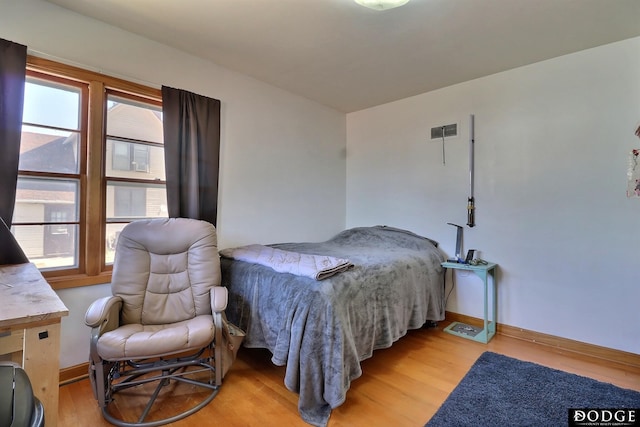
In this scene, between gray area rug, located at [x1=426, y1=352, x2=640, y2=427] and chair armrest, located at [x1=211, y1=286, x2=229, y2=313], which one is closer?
gray area rug, located at [x1=426, y1=352, x2=640, y2=427]

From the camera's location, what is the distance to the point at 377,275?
2189 millimetres

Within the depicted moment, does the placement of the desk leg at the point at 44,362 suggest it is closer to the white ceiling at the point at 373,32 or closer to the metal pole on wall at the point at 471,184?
the white ceiling at the point at 373,32

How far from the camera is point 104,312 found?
1.68 meters

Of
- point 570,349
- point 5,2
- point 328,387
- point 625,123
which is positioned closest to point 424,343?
point 570,349

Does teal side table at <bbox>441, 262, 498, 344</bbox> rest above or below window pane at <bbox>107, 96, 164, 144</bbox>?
below

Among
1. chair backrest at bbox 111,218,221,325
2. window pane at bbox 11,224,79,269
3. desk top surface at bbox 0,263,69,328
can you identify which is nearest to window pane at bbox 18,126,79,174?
window pane at bbox 11,224,79,269

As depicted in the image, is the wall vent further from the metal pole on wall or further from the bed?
the bed

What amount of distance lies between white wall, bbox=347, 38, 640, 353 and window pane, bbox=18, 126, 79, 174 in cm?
317

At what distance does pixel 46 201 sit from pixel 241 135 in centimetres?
161

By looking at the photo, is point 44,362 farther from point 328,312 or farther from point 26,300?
point 328,312

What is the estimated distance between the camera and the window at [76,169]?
2.01m

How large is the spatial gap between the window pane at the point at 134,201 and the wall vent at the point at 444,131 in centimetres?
284

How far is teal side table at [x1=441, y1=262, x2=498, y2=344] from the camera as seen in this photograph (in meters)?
2.71

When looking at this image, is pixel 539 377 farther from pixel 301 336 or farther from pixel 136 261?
pixel 136 261
